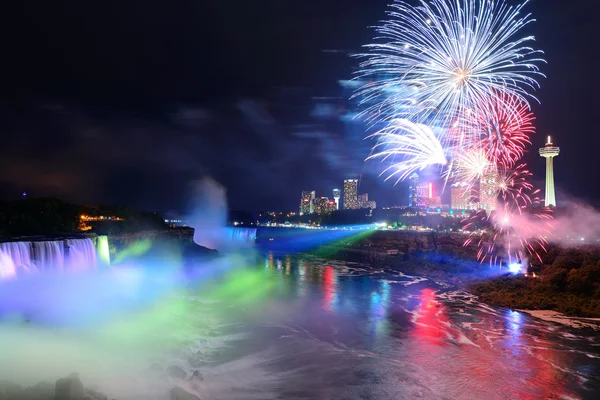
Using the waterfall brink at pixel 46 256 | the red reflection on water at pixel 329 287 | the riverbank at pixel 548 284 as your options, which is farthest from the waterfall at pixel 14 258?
the riverbank at pixel 548 284

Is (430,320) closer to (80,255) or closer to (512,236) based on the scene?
(512,236)

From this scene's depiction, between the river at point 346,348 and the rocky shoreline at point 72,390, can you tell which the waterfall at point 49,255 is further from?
the rocky shoreline at point 72,390

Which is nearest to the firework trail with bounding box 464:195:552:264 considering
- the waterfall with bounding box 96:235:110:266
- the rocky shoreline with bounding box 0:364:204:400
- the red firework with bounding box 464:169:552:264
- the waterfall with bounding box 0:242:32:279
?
the red firework with bounding box 464:169:552:264

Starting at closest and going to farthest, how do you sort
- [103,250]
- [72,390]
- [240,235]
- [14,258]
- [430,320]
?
[72,390] < [430,320] < [14,258] < [103,250] < [240,235]

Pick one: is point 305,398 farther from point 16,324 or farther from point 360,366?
point 16,324

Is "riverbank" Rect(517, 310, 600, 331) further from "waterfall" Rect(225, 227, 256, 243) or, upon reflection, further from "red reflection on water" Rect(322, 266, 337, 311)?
"waterfall" Rect(225, 227, 256, 243)

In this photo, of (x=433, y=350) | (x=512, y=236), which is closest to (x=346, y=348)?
(x=433, y=350)

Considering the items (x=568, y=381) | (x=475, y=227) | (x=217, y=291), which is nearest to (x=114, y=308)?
(x=217, y=291)
